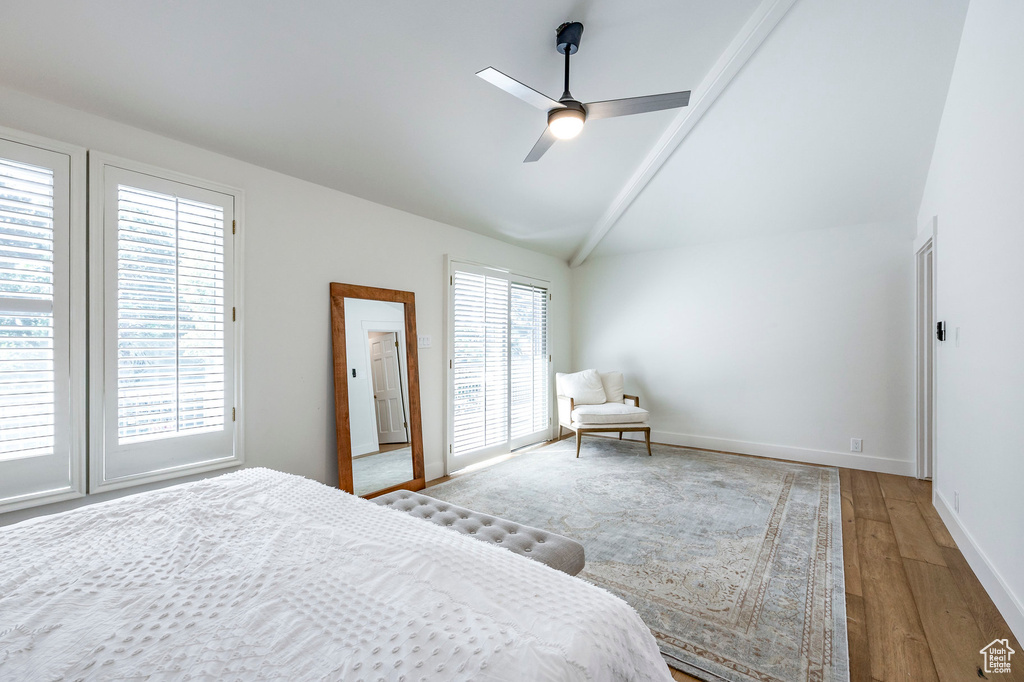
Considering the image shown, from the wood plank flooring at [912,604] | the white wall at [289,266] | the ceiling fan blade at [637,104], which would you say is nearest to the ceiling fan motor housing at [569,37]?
the ceiling fan blade at [637,104]

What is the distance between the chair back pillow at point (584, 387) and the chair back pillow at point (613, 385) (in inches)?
2.9

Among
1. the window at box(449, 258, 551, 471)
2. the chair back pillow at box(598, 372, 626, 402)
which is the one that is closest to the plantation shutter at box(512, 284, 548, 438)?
the window at box(449, 258, 551, 471)

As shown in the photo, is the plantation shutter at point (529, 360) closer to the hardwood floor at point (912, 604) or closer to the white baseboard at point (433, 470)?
the white baseboard at point (433, 470)

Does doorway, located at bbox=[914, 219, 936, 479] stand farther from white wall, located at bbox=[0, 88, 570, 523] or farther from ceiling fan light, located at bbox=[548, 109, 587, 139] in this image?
white wall, located at bbox=[0, 88, 570, 523]

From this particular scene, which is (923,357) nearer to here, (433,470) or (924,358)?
(924,358)

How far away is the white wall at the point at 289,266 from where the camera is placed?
2.46 metres

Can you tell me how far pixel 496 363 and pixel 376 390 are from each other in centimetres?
160

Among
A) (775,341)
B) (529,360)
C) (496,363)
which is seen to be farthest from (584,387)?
(775,341)

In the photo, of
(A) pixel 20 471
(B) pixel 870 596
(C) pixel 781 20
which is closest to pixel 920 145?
(C) pixel 781 20

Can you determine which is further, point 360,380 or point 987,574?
point 360,380

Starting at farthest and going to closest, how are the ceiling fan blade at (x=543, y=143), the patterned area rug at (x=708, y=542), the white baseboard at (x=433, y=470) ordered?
the white baseboard at (x=433, y=470)
the ceiling fan blade at (x=543, y=143)
the patterned area rug at (x=708, y=542)

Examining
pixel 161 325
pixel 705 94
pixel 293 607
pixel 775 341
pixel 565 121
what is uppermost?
pixel 705 94

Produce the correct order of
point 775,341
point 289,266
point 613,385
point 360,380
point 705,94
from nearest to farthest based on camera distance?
point 289,266 → point 705,94 → point 360,380 → point 775,341 → point 613,385

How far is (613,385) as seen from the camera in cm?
548
